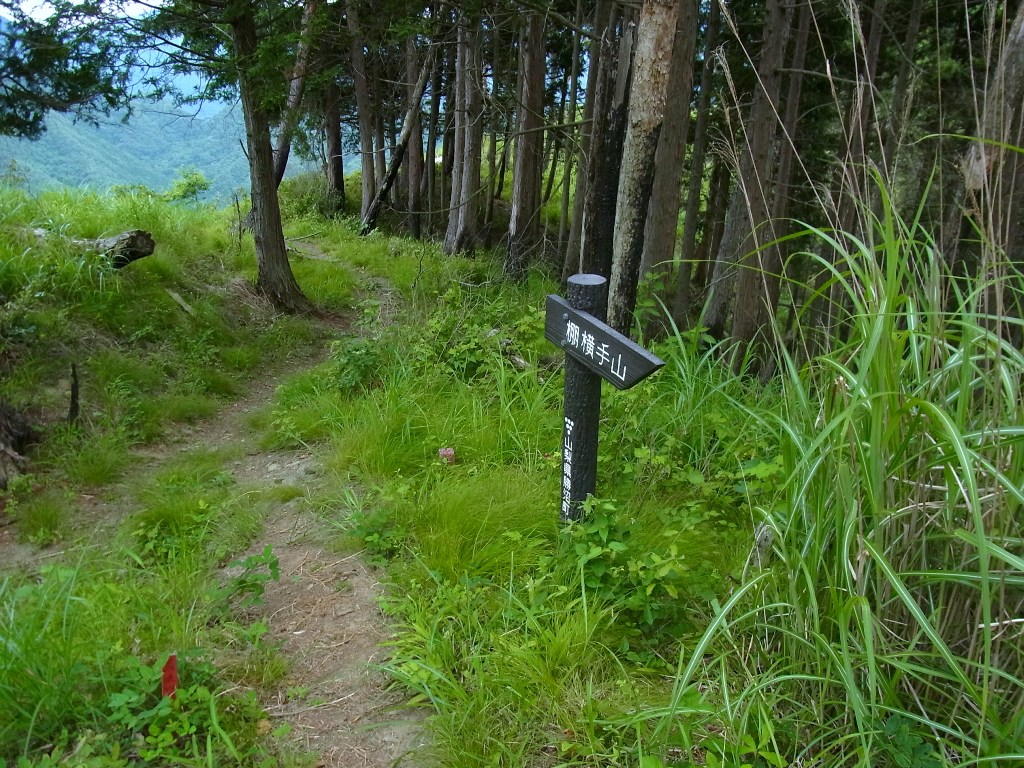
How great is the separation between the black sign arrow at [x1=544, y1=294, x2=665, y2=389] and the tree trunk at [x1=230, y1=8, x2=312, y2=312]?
558 cm

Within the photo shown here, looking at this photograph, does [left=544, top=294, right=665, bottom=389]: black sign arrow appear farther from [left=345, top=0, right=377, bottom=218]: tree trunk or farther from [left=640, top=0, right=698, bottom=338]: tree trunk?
[left=345, top=0, right=377, bottom=218]: tree trunk

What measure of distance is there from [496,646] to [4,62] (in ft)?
21.5

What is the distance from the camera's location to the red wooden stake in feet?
7.26

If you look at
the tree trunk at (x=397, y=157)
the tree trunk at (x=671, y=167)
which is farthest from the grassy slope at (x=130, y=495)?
the tree trunk at (x=397, y=157)

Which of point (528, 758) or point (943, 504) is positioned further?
point (528, 758)

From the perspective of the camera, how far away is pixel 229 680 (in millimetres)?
2395

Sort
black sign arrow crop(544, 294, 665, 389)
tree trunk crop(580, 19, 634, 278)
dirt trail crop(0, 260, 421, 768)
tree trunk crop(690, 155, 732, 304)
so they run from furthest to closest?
tree trunk crop(690, 155, 732, 304) → tree trunk crop(580, 19, 634, 278) → black sign arrow crop(544, 294, 665, 389) → dirt trail crop(0, 260, 421, 768)

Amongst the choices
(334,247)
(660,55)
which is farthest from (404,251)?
(660,55)

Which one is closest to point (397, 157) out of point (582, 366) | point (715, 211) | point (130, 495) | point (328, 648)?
point (715, 211)

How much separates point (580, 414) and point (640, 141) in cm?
256

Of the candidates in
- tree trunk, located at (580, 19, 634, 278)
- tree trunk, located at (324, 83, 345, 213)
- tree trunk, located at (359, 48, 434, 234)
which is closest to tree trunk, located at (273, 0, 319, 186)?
tree trunk, located at (359, 48, 434, 234)

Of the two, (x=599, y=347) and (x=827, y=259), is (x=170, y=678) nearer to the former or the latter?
(x=599, y=347)

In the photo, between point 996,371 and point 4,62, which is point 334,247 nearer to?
point 4,62

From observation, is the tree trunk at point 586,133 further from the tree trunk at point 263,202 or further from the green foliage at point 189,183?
the green foliage at point 189,183
